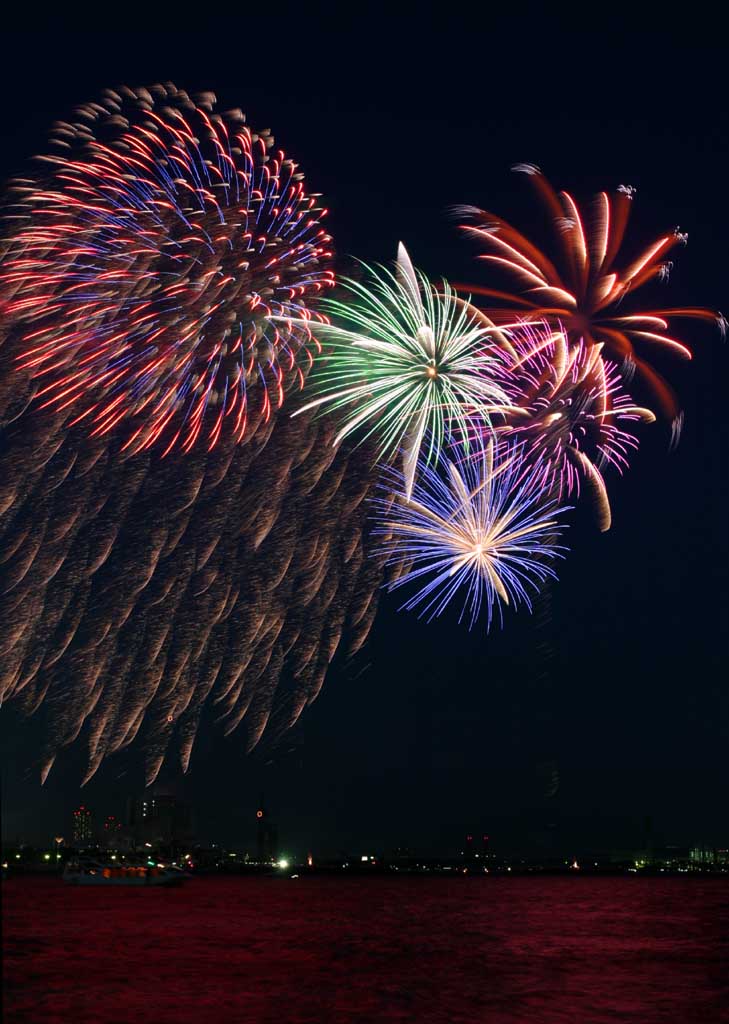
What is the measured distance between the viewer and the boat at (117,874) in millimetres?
140875

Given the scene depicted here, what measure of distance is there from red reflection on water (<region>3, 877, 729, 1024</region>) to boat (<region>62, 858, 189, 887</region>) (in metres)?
56.6

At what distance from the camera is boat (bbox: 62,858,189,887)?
141 m

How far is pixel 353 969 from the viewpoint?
45.8 m

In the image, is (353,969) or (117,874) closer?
(353,969)

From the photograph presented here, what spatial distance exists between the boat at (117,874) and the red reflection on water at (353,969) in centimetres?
A: 5664

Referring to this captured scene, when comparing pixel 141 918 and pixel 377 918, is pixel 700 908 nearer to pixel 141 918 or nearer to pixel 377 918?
pixel 377 918

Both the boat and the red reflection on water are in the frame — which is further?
the boat

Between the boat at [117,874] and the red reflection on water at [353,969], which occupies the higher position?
the boat at [117,874]

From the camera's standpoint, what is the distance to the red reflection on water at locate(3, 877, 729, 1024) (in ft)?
109

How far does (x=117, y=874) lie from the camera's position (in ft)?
464

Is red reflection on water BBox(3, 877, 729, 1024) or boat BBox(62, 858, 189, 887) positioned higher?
boat BBox(62, 858, 189, 887)

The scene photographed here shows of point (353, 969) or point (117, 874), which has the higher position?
point (117, 874)

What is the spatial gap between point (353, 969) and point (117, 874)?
103680mm

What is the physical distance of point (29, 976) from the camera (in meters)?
39.4
